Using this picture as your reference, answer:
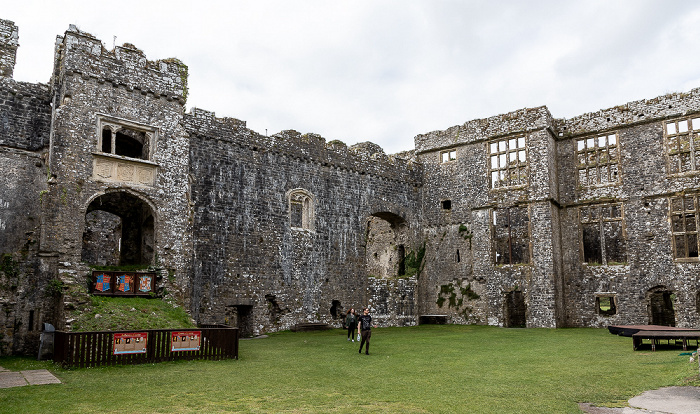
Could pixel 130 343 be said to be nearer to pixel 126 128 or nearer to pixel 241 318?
pixel 126 128

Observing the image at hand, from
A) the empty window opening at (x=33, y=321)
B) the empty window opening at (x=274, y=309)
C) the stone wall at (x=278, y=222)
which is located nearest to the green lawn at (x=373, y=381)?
the empty window opening at (x=33, y=321)

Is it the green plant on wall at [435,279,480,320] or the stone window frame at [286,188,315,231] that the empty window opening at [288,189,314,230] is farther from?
the green plant on wall at [435,279,480,320]

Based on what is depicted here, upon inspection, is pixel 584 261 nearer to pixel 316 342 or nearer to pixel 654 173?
pixel 654 173

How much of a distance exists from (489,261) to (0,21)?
880 inches

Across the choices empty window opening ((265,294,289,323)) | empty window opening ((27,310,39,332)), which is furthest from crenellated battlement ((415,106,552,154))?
empty window opening ((27,310,39,332))

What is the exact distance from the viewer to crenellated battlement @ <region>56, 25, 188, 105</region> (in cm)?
1666

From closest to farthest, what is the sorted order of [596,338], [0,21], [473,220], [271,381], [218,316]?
[271,381] → [0,21] → [596,338] → [218,316] → [473,220]

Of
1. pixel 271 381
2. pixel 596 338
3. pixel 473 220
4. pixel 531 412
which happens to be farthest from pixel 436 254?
pixel 531 412

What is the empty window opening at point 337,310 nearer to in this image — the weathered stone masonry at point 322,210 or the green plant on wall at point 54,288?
the weathered stone masonry at point 322,210

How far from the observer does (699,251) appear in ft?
73.1

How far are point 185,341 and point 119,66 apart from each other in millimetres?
9560

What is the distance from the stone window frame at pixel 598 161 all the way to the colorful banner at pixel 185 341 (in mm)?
19921

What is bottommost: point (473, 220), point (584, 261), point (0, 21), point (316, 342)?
point (316, 342)

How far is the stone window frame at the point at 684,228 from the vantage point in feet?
74.5
